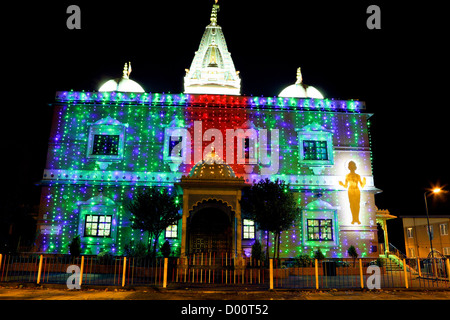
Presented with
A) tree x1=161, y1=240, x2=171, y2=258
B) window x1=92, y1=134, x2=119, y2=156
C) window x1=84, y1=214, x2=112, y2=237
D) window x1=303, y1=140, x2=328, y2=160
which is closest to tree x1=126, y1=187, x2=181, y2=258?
tree x1=161, y1=240, x2=171, y2=258

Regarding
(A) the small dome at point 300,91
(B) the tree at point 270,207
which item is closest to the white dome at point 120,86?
(A) the small dome at point 300,91

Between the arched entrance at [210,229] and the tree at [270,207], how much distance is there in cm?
201

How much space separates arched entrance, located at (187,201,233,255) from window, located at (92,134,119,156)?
6.47 m

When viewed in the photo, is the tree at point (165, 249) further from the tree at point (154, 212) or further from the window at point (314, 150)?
the window at point (314, 150)

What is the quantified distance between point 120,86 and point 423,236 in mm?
33998

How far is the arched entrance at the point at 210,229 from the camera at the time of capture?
19.7 m

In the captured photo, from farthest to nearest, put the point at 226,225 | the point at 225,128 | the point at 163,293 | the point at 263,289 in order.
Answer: the point at 225,128, the point at 226,225, the point at 263,289, the point at 163,293

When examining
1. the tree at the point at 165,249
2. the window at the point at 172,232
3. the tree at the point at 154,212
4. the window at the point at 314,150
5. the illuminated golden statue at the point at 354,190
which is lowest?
the tree at the point at 165,249

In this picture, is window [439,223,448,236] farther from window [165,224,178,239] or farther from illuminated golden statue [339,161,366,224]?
window [165,224,178,239]

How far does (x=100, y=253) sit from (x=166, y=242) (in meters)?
3.63

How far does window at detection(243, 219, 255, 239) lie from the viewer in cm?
2025

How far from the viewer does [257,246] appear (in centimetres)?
1670

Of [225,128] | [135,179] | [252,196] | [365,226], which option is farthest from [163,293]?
[365,226]

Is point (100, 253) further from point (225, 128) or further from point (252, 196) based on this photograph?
point (225, 128)
